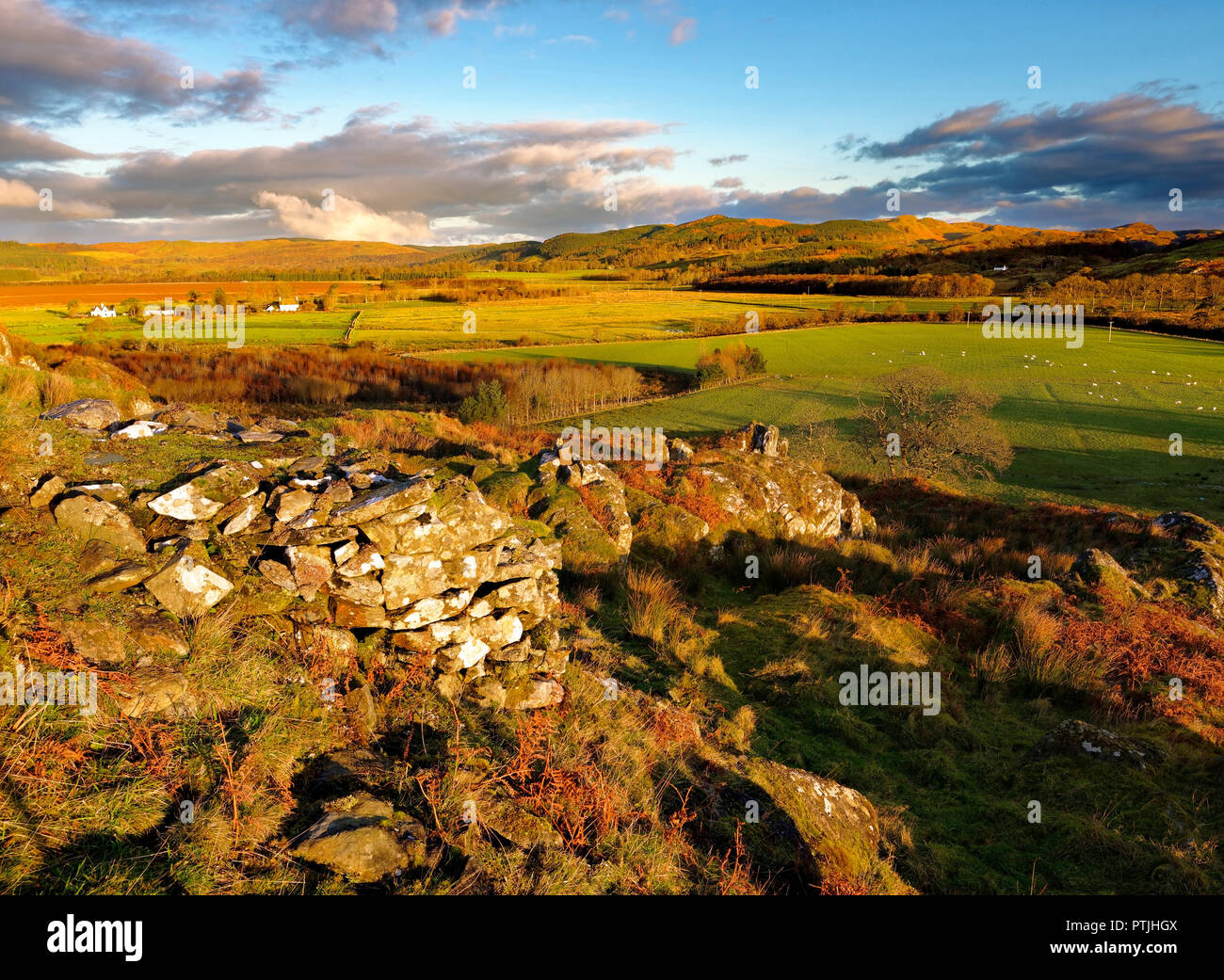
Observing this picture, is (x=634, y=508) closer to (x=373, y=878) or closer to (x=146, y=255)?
(x=373, y=878)

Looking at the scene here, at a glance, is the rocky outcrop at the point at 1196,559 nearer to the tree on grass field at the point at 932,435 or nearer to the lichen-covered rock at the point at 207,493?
the tree on grass field at the point at 932,435

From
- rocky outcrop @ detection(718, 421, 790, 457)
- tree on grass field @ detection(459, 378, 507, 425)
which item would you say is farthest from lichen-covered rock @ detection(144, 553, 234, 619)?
tree on grass field @ detection(459, 378, 507, 425)

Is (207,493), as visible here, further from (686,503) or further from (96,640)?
(686,503)

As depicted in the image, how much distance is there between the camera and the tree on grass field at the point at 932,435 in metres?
28.7

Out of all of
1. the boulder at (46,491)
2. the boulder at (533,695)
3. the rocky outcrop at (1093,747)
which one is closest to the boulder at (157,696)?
the boulder at (46,491)

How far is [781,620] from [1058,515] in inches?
571

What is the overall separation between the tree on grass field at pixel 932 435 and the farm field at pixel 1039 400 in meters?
1.24

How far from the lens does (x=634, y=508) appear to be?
13297 millimetres

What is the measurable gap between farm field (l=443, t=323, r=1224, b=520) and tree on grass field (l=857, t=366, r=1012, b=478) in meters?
1.24

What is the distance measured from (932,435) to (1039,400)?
22.8 meters

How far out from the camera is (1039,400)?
45.1 m

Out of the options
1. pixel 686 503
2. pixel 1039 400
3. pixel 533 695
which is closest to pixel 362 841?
pixel 533 695

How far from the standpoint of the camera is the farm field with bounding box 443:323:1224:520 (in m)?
28.5
